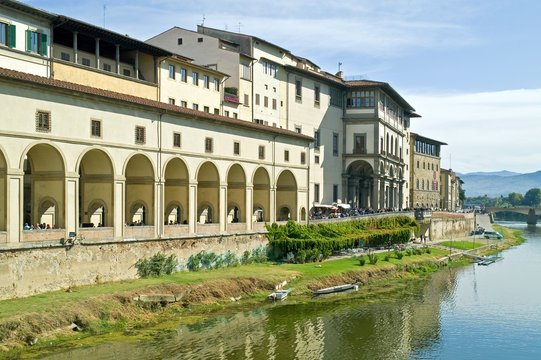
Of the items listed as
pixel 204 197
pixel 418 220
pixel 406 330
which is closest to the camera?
pixel 406 330

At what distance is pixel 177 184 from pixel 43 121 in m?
14.8

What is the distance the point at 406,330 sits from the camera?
4128 centimetres

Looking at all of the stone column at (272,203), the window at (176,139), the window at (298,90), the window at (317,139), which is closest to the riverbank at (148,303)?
the stone column at (272,203)

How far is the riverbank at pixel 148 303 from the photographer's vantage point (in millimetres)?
31578

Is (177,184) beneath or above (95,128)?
beneath

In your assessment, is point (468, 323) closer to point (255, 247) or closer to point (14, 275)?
point (255, 247)

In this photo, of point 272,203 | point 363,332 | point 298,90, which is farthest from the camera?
point 298,90

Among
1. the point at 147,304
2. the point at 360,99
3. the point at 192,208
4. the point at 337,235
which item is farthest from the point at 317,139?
the point at 147,304

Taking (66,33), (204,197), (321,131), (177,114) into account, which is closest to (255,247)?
(204,197)

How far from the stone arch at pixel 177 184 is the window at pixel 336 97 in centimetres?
4374

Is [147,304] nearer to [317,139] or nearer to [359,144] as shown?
[317,139]

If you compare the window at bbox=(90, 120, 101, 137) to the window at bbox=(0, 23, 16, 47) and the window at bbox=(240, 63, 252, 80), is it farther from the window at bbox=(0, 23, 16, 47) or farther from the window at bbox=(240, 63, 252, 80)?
the window at bbox=(240, 63, 252, 80)

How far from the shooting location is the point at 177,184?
4984 centimetres

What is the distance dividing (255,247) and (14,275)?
25.0m
